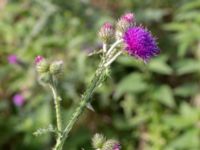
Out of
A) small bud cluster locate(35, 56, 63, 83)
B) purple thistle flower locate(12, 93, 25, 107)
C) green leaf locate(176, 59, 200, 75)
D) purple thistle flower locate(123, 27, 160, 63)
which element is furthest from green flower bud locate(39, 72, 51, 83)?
purple thistle flower locate(12, 93, 25, 107)

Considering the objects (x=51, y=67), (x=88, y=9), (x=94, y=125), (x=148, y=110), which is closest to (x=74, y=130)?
(x=94, y=125)

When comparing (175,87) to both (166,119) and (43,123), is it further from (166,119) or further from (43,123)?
(43,123)

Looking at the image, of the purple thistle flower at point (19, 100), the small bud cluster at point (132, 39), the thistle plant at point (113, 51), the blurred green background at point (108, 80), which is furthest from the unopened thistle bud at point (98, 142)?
the purple thistle flower at point (19, 100)

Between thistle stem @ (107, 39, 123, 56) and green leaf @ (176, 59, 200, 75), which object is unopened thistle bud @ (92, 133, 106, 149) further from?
green leaf @ (176, 59, 200, 75)

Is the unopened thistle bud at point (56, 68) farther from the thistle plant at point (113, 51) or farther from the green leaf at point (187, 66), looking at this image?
the green leaf at point (187, 66)

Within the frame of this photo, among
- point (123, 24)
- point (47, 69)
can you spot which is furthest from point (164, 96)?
point (123, 24)
